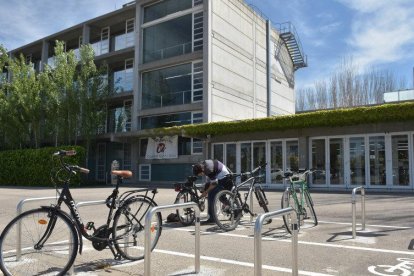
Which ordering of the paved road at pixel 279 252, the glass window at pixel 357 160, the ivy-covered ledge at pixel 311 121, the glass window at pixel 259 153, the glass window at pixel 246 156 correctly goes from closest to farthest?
the paved road at pixel 279 252 < the ivy-covered ledge at pixel 311 121 < the glass window at pixel 357 160 < the glass window at pixel 259 153 < the glass window at pixel 246 156

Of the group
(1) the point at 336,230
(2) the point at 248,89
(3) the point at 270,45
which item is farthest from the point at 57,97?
(1) the point at 336,230

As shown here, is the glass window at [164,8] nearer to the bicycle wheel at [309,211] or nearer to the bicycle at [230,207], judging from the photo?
the bicycle wheel at [309,211]

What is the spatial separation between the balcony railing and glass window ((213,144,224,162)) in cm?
385

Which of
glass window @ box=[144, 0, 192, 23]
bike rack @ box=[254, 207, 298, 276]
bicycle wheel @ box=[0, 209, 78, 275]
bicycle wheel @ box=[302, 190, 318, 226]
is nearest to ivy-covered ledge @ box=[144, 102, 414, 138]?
glass window @ box=[144, 0, 192, 23]

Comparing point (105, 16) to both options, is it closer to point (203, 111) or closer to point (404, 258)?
point (203, 111)

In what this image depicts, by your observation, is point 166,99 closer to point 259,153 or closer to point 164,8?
point 164,8

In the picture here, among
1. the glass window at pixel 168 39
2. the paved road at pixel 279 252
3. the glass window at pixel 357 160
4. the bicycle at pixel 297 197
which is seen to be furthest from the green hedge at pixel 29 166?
the bicycle at pixel 297 197

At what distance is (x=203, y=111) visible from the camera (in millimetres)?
27172

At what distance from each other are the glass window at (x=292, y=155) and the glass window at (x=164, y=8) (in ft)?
40.3

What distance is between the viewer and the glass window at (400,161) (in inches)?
795

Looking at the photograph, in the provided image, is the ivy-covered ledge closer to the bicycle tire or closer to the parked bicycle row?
the bicycle tire

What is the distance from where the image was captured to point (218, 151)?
26.2 metres

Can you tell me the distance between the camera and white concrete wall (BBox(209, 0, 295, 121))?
93.5 feet

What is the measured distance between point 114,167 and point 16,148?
30279 mm
